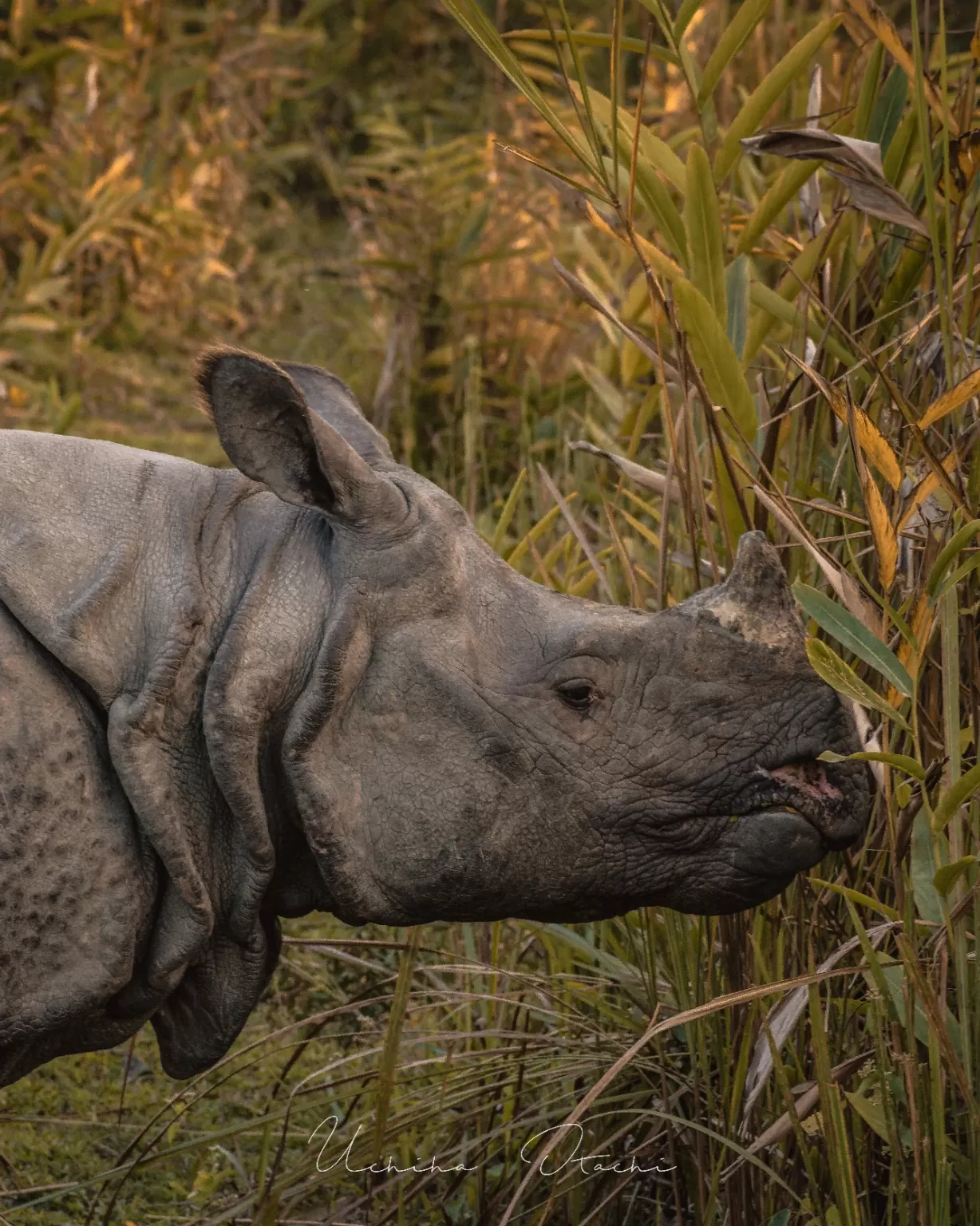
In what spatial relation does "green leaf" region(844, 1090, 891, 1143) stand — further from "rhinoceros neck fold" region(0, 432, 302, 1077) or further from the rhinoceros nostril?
"rhinoceros neck fold" region(0, 432, 302, 1077)

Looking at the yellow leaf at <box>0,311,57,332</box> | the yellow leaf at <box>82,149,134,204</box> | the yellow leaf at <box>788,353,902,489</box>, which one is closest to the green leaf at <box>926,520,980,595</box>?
the yellow leaf at <box>788,353,902,489</box>

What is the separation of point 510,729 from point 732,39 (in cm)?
96

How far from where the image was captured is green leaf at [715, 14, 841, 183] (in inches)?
97.9

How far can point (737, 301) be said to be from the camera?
264cm

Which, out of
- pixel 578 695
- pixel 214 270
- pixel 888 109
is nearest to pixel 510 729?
pixel 578 695

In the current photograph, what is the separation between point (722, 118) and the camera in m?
4.76

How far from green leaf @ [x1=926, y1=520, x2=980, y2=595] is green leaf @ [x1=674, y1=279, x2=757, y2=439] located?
1.50 ft

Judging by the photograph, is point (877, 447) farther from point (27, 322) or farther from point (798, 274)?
point (27, 322)

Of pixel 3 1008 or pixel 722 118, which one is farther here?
pixel 722 118

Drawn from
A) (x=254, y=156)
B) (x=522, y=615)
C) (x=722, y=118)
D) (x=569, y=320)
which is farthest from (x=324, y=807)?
(x=254, y=156)

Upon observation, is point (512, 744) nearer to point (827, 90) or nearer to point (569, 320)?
point (827, 90)

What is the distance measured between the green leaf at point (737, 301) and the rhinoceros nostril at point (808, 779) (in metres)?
0.77

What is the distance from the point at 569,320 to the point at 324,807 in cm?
378

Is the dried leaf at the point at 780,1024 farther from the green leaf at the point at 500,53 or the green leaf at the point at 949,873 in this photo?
the green leaf at the point at 500,53
